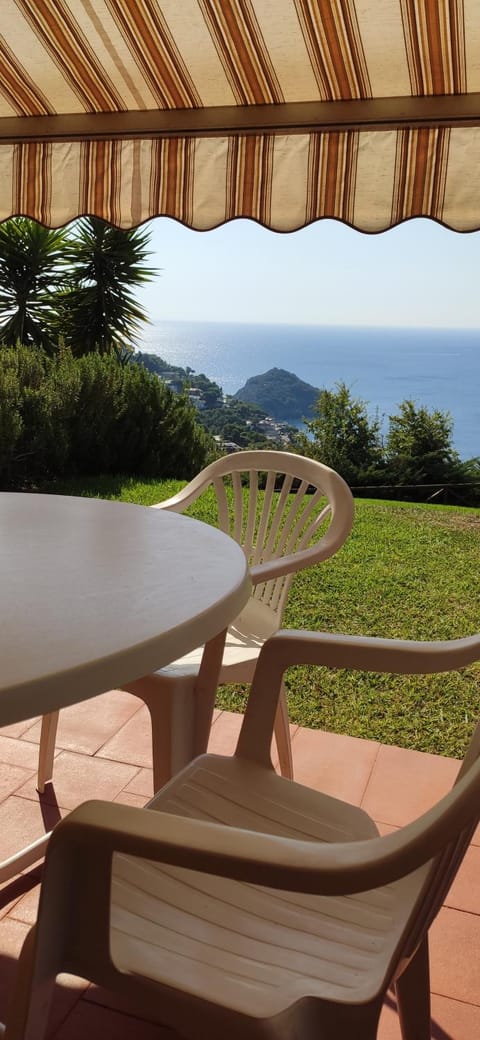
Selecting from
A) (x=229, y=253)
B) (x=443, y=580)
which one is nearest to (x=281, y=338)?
(x=229, y=253)

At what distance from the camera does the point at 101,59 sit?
2975 mm

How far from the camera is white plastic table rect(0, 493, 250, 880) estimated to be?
3.80ft

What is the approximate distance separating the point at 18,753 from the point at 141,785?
51 centimetres

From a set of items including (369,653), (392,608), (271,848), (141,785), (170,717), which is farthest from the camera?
(392,608)

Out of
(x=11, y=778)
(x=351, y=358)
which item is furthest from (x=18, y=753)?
(x=351, y=358)

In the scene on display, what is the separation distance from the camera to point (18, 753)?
2.96m

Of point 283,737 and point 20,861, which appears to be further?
point 283,737

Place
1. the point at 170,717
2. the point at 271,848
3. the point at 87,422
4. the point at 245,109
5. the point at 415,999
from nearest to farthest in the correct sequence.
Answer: the point at 271,848, the point at 415,999, the point at 170,717, the point at 245,109, the point at 87,422

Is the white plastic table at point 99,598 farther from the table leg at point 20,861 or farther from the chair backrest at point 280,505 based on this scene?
the chair backrest at point 280,505

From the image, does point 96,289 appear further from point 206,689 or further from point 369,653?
point 369,653

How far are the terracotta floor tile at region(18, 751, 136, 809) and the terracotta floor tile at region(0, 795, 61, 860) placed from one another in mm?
37

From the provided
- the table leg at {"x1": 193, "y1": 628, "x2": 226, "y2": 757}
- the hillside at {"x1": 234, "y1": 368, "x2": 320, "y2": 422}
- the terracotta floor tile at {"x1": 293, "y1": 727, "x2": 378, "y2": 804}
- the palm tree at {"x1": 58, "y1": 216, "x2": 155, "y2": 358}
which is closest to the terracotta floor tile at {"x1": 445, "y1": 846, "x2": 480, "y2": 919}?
the terracotta floor tile at {"x1": 293, "y1": 727, "x2": 378, "y2": 804}

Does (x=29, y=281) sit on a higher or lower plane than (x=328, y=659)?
higher

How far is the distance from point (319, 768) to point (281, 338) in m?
62.4
